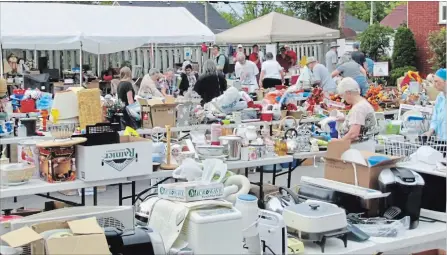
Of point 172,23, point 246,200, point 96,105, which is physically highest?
point 172,23

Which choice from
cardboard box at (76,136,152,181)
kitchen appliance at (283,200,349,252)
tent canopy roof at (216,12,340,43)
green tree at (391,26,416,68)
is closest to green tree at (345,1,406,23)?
green tree at (391,26,416,68)

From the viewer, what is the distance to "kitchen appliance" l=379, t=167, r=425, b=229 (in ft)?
11.2

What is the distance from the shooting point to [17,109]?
299 inches

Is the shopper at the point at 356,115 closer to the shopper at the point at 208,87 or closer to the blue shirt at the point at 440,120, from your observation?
the blue shirt at the point at 440,120

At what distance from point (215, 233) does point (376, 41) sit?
18668 millimetres

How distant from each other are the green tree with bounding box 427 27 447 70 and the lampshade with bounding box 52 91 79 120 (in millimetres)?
13294

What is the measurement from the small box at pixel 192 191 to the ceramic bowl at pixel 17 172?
139 cm

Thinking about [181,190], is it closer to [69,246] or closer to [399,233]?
[69,246]

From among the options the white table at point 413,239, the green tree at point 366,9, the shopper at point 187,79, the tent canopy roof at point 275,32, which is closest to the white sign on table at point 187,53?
the tent canopy roof at point 275,32

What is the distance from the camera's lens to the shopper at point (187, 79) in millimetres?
11989

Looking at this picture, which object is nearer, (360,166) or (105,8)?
(360,166)

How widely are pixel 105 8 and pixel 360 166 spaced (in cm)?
703

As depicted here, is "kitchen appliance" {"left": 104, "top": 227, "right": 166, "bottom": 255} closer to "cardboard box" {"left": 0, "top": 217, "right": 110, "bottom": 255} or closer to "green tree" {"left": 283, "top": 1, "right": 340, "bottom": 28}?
"cardboard box" {"left": 0, "top": 217, "right": 110, "bottom": 255}

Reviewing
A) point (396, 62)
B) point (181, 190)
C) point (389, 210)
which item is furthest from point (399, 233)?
point (396, 62)
